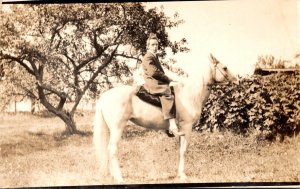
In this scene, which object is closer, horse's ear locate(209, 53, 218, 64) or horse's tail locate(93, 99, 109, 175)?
horse's tail locate(93, 99, 109, 175)

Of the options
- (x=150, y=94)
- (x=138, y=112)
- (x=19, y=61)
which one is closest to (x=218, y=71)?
(x=150, y=94)

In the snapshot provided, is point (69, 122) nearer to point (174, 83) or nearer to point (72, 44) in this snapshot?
point (72, 44)

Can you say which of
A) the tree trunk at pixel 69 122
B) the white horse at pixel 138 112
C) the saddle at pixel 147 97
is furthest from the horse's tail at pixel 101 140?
the saddle at pixel 147 97

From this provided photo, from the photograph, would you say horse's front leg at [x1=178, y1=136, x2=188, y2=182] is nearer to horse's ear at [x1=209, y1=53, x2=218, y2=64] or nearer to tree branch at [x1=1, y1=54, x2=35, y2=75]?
horse's ear at [x1=209, y1=53, x2=218, y2=64]

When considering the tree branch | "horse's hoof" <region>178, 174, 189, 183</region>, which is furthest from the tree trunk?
"horse's hoof" <region>178, 174, 189, 183</region>

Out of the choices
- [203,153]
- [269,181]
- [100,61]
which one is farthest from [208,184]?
[100,61]

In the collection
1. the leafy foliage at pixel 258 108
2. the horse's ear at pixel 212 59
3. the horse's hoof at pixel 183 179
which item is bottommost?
the horse's hoof at pixel 183 179

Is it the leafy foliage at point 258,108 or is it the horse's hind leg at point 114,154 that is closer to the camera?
the horse's hind leg at point 114,154

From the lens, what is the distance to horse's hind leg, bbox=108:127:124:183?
11.9 feet

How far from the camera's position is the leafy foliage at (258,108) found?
379cm

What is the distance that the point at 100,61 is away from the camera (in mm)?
3826

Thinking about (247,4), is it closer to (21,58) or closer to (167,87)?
(167,87)

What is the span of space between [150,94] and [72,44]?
0.76m

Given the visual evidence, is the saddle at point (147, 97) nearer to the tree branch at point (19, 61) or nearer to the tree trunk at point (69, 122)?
the tree trunk at point (69, 122)
